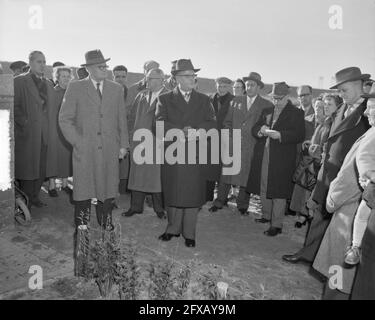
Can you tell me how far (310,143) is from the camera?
535 cm

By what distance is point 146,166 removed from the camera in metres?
6.15

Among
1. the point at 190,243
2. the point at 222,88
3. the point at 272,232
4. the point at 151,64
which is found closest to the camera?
the point at 190,243

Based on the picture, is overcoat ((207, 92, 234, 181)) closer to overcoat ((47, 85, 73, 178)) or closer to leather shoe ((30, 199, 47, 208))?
overcoat ((47, 85, 73, 178))

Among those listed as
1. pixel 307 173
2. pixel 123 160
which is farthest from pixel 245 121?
pixel 123 160

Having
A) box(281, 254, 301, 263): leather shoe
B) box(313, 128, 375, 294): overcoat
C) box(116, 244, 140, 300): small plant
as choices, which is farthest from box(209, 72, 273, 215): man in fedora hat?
box(116, 244, 140, 300): small plant

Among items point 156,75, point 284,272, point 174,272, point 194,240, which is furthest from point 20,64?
point 284,272

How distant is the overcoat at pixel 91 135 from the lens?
15.1ft

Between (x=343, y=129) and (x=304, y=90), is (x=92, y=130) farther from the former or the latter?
(x=304, y=90)

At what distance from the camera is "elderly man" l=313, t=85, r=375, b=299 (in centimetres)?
283

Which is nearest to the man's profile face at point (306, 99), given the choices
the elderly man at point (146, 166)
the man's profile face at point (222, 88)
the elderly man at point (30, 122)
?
the man's profile face at point (222, 88)

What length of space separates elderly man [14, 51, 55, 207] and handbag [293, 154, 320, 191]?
13.4ft

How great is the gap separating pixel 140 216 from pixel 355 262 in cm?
393

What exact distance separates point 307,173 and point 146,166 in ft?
8.21
